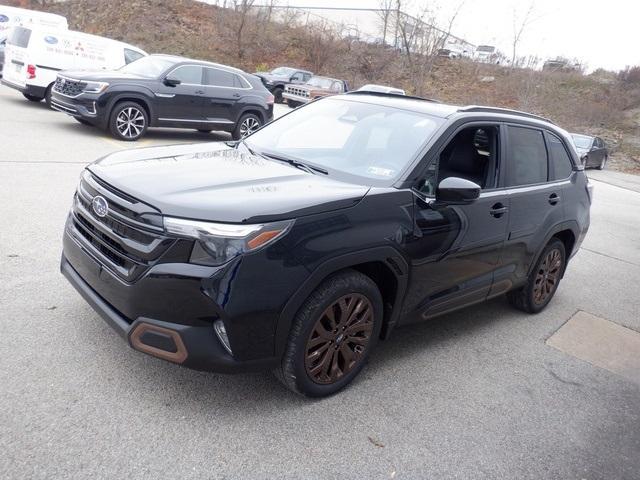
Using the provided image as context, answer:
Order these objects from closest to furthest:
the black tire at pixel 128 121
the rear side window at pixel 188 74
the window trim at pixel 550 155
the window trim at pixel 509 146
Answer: the window trim at pixel 509 146 < the window trim at pixel 550 155 < the black tire at pixel 128 121 < the rear side window at pixel 188 74

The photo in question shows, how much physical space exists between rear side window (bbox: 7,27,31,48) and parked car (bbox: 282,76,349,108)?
13.6m

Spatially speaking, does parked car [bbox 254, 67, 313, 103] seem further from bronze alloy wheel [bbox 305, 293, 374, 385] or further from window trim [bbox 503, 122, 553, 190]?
bronze alloy wheel [bbox 305, 293, 374, 385]

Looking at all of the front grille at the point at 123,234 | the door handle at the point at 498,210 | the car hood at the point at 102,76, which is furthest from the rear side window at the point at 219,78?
the front grille at the point at 123,234

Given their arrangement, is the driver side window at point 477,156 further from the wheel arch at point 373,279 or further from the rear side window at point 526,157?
the wheel arch at point 373,279

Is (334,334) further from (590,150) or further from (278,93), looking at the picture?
(278,93)

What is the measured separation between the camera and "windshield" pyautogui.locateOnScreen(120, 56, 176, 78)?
1140cm

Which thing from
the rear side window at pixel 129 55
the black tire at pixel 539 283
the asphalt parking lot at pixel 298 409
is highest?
the rear side window at pixel 129 55

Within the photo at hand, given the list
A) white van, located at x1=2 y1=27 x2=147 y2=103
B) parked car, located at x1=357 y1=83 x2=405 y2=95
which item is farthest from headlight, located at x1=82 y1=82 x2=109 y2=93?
parked car, located at x1=357 y1=83 x2=405 y2=95

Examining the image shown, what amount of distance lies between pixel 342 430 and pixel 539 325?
9.33ft

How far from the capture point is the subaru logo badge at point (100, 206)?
3.10 metres

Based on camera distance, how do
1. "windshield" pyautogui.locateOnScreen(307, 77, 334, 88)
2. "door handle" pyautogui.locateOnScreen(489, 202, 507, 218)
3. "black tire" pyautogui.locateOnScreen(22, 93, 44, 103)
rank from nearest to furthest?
"door handle" pyautogui.locateOnScreen(489, 202, 507, 218), "black tire" pyautogui.locateOnScreen(22, 93, 44, 103), "windshield" pyautogui.locateOnScreen(307, 77, 334, 88)

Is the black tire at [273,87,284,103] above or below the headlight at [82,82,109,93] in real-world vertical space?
below

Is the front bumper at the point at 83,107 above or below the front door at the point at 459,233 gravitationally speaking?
below

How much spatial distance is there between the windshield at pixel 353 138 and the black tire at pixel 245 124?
336 inches
